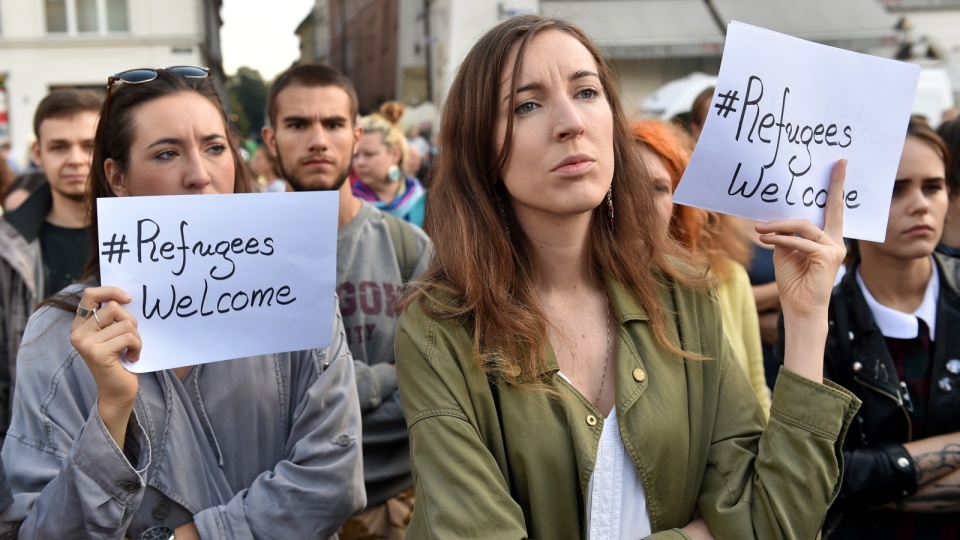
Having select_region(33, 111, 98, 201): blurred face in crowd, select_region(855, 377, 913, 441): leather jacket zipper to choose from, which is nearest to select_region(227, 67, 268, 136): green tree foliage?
select_region(33, 111, 98, 201): blurred face in crowd

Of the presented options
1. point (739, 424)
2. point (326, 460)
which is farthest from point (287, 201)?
point (739, 424)

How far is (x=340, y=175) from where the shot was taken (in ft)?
13.2

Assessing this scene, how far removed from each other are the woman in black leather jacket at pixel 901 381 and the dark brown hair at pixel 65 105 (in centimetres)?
380

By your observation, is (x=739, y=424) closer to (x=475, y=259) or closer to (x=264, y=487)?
(x=475, y=259)

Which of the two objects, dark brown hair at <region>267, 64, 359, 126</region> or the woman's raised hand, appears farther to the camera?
dark brown hair at <region>267, 64, 359, 126</region>

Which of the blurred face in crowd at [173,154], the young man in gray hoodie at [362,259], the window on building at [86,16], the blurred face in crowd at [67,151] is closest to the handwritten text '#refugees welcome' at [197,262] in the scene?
the blurred face in crowd at [173,154]

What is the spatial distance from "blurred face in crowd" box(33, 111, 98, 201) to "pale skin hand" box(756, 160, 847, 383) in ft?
10.6

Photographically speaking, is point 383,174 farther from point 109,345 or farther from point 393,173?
point 109,345

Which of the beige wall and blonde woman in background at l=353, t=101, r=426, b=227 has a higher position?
the beige wall

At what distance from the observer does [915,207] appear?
2.82 metres

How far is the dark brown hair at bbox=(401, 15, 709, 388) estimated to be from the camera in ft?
6.77

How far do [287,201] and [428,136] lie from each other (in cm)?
1438

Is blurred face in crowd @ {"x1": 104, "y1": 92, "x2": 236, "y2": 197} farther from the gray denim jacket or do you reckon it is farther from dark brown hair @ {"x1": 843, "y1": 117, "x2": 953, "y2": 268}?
dark brown hair @ {"x1": 843, "y1": 117, "x2": 953, "y2": 268}

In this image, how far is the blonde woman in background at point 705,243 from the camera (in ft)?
11.1
